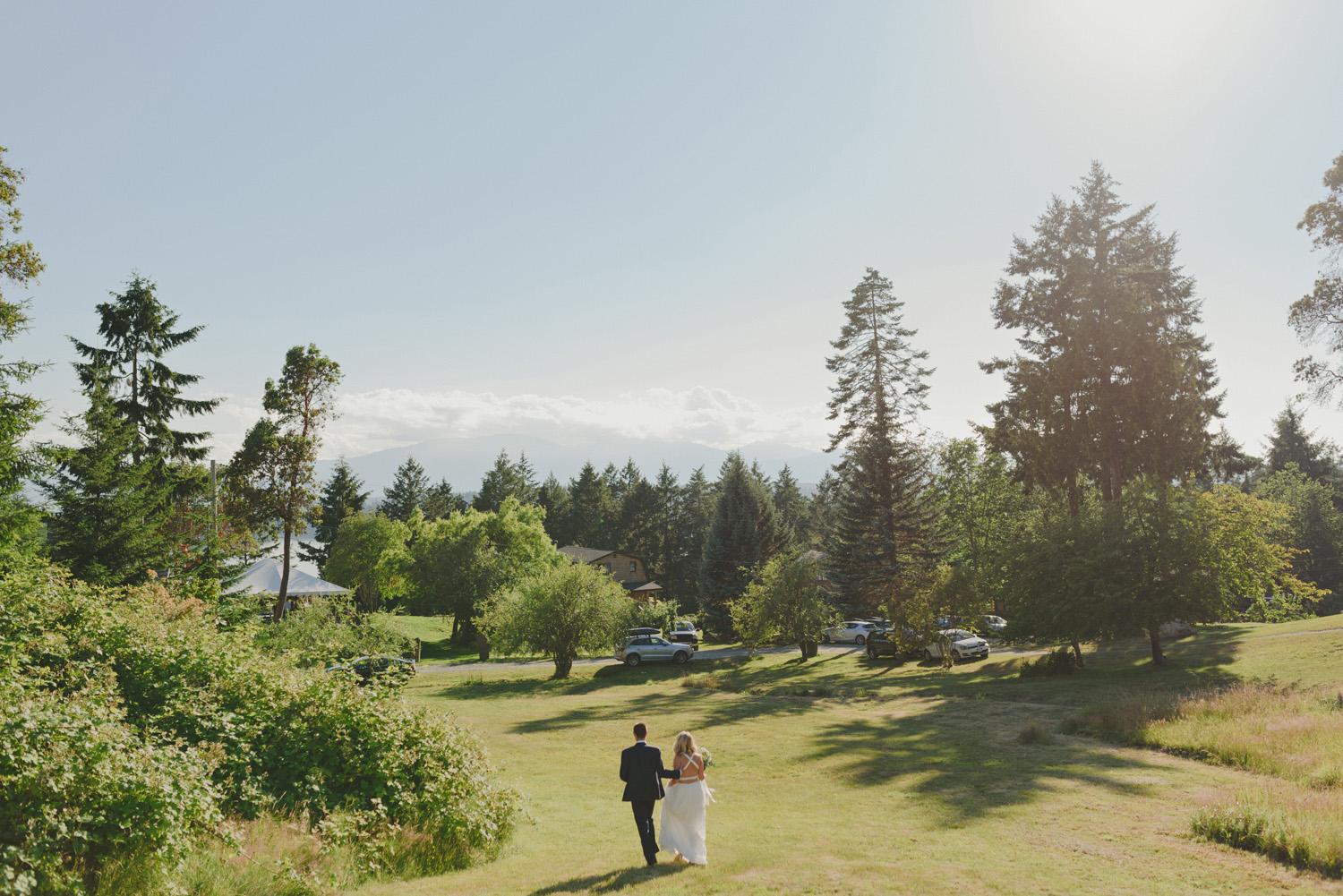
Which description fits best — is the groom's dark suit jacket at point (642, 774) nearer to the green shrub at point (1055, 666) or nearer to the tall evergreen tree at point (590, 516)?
the green shrub at point (1055, 666)

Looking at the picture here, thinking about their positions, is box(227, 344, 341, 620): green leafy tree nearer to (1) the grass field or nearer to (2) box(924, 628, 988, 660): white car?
(1) the grass field

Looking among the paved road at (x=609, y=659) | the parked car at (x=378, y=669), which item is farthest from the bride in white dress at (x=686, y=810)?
the paved road at (x=609, y=659)

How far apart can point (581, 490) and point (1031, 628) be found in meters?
78.0

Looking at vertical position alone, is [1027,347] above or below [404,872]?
above

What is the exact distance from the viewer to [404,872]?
29.5ft

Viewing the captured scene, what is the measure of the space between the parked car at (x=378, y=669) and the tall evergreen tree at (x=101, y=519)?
670 cm

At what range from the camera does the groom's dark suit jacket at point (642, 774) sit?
32.3 ft

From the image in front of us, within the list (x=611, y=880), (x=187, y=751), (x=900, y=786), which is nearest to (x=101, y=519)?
(x=187, y=751)

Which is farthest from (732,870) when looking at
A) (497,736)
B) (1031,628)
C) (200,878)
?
(1031,628)

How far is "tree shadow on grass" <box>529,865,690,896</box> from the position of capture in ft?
27.6

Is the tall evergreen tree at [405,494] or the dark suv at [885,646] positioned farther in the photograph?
the tall evergreen tree at [405,494]

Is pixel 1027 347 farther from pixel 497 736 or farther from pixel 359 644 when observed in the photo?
pixel 359 644

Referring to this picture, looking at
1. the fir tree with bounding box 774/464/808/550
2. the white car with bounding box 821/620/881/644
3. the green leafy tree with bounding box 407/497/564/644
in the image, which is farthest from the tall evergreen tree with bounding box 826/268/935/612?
the fir tree with bounding box 774/464/808/550

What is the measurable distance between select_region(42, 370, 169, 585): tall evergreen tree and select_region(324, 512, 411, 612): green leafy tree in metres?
39.5
